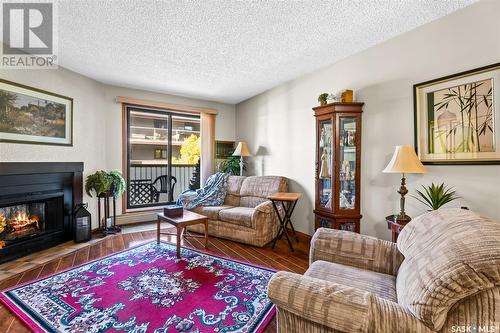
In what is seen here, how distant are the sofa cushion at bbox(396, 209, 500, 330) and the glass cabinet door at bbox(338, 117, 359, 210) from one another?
1691 millimetres

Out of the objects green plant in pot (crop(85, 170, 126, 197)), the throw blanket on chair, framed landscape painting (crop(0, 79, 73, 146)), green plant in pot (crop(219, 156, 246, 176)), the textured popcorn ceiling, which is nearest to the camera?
the textured popcorn ceiling

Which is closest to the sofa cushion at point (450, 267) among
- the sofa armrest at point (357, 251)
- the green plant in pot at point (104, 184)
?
the sofa armrest at point (357, 251)

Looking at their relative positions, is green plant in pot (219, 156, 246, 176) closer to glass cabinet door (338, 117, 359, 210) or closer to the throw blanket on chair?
the throw blanket on chair

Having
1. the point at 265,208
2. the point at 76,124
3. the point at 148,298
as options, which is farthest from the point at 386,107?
the point at 76,124

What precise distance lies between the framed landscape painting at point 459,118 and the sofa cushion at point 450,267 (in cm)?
122

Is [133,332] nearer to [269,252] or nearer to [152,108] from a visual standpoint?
[269,252]

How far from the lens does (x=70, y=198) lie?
3512mm

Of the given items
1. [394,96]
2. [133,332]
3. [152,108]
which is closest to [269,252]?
[133,332]

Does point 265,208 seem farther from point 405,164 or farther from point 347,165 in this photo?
point 405,164

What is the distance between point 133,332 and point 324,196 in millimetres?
2479

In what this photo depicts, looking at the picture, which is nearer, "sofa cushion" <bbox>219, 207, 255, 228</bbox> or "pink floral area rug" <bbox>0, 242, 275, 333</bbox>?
"pink floral area rug" <bbox>0, 242, 275, 333</bbox>

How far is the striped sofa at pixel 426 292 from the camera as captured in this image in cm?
85

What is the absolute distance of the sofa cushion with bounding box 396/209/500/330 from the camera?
0.84m

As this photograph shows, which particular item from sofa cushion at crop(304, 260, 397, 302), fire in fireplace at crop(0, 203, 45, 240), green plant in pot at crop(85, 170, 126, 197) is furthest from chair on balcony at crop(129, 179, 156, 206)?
sofa cushion at crop(304, 260, 397, 302)
